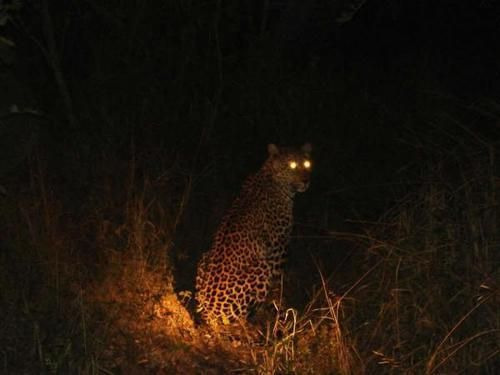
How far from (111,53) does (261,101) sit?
178cm

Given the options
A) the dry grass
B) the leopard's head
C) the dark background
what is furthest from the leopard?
the dark background

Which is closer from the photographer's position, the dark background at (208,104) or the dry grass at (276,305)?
the dry grass at (276,305)

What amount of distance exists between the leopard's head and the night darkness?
0.36m

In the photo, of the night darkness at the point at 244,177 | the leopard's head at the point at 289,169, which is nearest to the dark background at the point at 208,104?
the night darkness at the point at 244,177

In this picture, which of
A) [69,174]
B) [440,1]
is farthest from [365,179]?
[440,1]

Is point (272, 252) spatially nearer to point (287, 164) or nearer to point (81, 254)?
point (287, 164)

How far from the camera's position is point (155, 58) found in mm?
9508

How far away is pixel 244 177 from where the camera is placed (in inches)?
368

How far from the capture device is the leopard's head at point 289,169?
7309mm

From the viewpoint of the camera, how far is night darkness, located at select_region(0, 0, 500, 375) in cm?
520

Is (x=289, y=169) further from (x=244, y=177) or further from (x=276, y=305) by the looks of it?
(x=276, y=305)

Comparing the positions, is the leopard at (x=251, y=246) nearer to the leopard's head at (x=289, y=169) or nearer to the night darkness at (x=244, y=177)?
the leopard's head at (x=289, y=169)

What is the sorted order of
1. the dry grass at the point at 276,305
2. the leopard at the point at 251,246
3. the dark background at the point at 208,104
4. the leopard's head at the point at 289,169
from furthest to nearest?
the dark background at the point at 208,104
the leopard's head at the point at 289,169
the leopard at the point at 251,246
the dry grass at the point at 276,305

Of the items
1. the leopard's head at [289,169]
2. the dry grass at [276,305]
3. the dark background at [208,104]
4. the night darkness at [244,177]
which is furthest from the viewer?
the dark background at [208,104]
